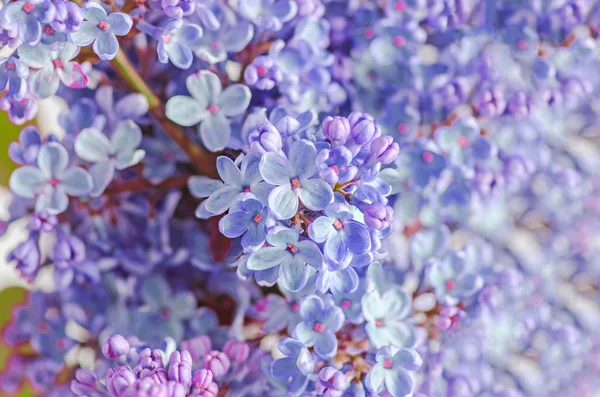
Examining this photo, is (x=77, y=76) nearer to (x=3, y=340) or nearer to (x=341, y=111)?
(x=341, y=111)

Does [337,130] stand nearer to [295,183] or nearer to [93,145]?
[295,183]

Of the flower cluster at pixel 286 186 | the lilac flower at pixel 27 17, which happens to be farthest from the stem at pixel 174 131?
the lilac flower at pixel 27 17

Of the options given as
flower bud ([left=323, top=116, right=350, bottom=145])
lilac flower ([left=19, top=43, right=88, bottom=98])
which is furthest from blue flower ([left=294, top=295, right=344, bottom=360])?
lilac flower ([left=19, top=43, right=88, bottom=98])

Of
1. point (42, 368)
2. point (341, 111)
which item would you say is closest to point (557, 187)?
point (341, 111)

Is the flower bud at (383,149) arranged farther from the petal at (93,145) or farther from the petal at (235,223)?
the petal at (93,145)

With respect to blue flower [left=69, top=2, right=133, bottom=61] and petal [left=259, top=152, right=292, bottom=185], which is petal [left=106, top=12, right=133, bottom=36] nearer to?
blue flower [left=69, top=2, right=133, bottom=61]

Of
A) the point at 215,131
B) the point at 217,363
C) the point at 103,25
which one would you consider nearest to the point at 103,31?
the point at 103,25
